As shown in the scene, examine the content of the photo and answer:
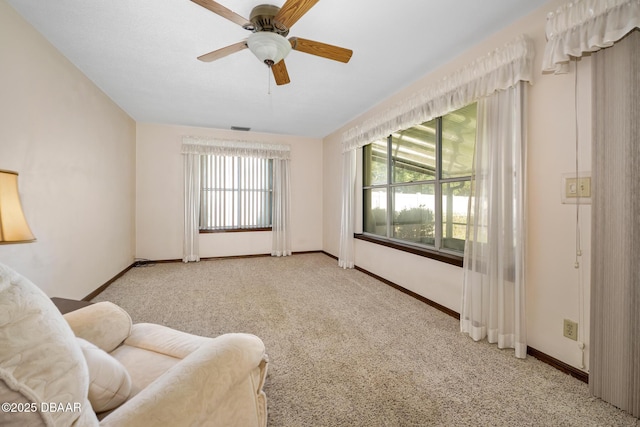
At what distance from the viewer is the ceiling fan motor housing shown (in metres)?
1.80

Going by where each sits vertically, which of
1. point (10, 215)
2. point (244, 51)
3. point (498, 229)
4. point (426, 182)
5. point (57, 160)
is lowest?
point (498, 229)

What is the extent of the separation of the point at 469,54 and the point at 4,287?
3.20 meters

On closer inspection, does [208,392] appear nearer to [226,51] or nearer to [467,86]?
[226,51]

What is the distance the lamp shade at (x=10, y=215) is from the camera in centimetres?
119

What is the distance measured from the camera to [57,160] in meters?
2.45

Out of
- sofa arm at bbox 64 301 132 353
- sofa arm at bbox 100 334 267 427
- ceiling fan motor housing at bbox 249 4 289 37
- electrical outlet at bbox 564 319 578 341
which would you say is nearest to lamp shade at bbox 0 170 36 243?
sofa arm at bbox 64 301 132 353

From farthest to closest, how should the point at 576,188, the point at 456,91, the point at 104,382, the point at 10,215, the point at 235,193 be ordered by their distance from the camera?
the point at 235,193
the point at 456,91
the point at 576,188
the point at 10,215
the point at 104,382

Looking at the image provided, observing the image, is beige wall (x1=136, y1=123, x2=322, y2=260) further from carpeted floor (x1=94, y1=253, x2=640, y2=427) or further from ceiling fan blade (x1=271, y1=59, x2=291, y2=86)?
ceiling fan blade (x1=271, y1=59, x2=291, y2=86)

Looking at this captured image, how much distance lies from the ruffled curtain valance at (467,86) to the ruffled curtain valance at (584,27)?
0.18m

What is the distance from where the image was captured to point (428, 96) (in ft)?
8.96

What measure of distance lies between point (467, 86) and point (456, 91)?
11 centimetres

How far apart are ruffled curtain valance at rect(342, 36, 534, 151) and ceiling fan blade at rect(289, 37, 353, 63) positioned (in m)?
1.10

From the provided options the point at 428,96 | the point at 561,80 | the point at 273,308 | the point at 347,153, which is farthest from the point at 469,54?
the point at 273,308

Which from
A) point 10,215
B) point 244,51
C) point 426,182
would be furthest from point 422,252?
point 10,215
